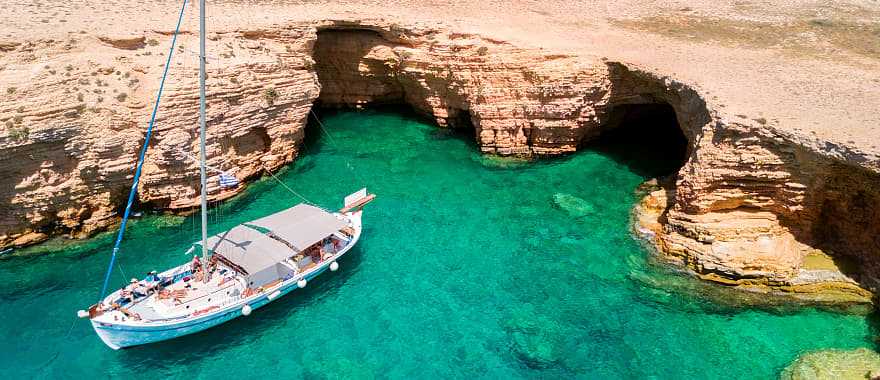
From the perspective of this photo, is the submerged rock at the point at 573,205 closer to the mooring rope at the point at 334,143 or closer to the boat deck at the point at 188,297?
the mooring rope at the point at 334,143

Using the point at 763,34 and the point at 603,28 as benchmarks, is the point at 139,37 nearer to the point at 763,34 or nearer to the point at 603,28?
the point at 603,28

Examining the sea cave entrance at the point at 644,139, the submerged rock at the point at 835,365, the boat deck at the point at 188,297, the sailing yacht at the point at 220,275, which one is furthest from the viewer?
the sea cave entrance at the point at 644,139

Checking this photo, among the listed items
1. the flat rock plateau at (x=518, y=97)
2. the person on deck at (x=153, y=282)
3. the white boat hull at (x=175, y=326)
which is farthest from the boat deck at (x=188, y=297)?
the flat rock plateau at (x=518, y=97)

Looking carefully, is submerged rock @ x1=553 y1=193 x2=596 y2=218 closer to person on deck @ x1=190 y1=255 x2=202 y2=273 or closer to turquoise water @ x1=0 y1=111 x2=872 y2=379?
turquoise water @ x1=0 y1=111 x2=872 y2=379

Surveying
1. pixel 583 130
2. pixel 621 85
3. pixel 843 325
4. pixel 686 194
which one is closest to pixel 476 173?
pixel 583 130

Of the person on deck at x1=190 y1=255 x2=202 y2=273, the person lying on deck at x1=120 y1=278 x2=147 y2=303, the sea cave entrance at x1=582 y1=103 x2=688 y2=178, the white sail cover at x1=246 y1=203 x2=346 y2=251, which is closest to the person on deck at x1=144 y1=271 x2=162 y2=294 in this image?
the person lying on deck at x1=120 y1=278 x2=147 y2=303

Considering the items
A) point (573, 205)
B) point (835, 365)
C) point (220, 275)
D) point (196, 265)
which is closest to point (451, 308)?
point (220, 275)
